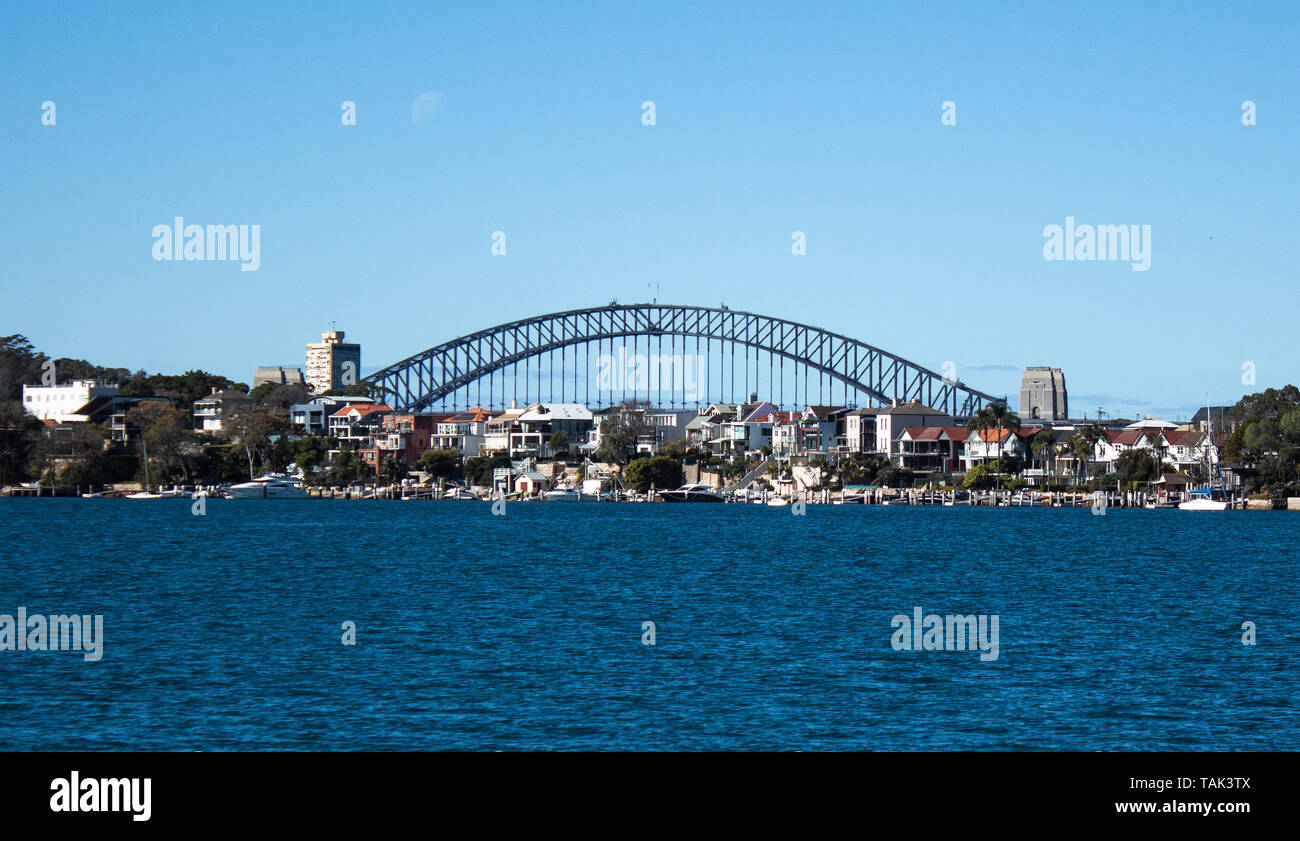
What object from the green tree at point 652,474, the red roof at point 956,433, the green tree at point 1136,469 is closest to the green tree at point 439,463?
the green tree at point 652,474

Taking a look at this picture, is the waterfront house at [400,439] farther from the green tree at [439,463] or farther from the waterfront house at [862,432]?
the waterfront house at [862,432]

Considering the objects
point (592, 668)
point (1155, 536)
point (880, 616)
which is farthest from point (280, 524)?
point (592, 668)

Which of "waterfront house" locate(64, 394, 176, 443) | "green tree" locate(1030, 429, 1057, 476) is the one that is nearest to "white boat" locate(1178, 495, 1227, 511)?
"green tree" locate(1030, 429, 1057, 476)

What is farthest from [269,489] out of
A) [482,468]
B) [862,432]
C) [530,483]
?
[862,432]

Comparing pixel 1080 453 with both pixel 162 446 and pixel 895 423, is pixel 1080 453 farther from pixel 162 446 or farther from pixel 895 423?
pixel 162 446

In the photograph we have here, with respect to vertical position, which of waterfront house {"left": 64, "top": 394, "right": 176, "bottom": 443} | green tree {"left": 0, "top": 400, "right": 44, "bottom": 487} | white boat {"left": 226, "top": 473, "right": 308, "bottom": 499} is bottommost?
white boat {"left": 226, "top": 473, "right": 308, "bottom": 499}

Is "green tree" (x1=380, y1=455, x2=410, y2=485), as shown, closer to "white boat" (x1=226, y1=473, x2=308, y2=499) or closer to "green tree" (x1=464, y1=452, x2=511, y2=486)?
"green tree" (x1=464, y1=452, x2=511, y2=486)
